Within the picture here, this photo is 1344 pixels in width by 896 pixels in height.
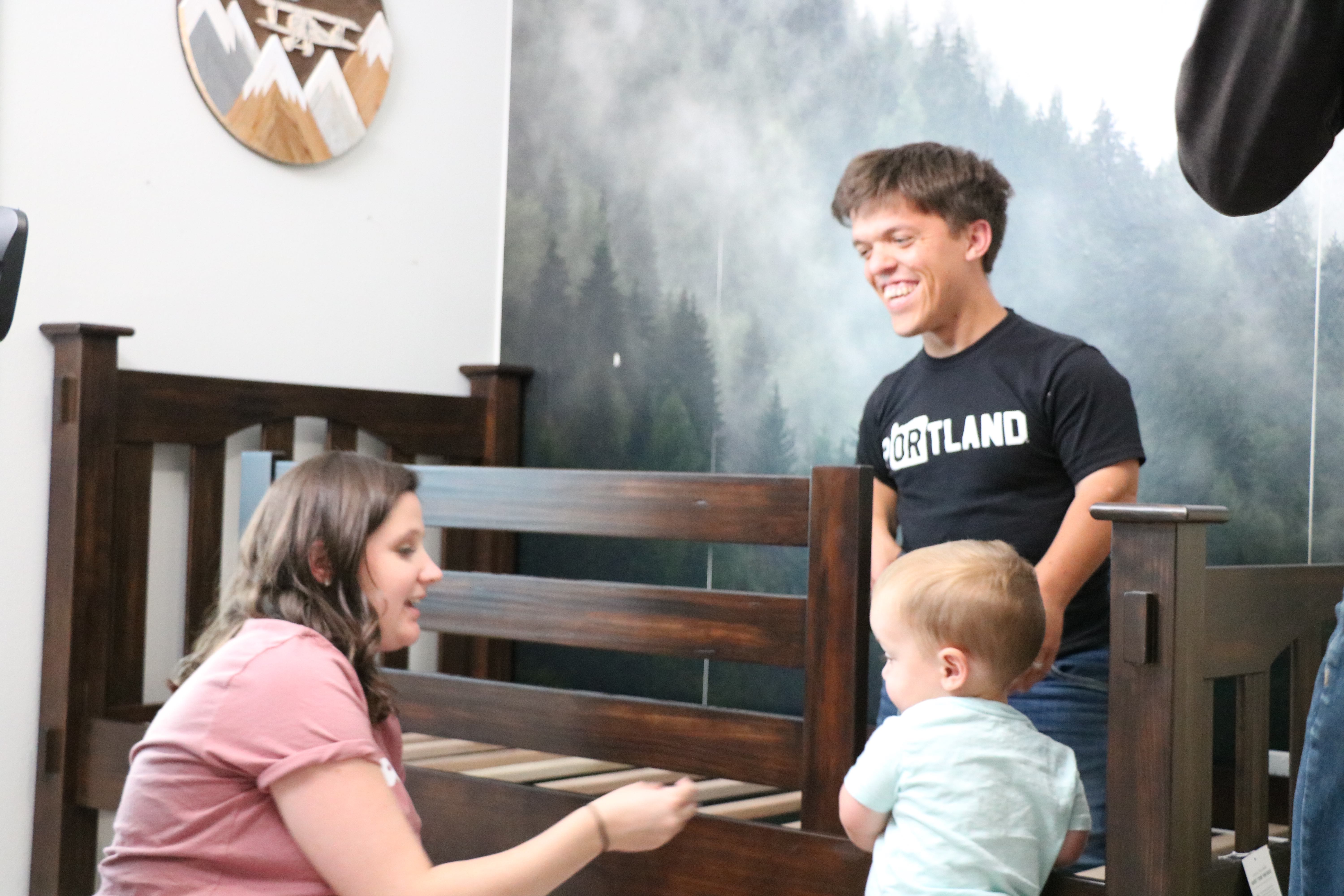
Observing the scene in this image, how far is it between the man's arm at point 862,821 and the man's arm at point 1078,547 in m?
0.35

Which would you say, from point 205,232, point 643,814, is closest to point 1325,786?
point 643,814

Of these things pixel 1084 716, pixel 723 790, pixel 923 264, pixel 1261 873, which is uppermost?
pixel 923 264

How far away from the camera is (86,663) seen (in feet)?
7.41

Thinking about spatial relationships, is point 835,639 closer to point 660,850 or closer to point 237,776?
point 660,850

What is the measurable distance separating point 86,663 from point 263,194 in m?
0.92


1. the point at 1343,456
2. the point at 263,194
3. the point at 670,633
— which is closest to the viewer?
the point at 670,633

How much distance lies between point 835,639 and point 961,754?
30cm

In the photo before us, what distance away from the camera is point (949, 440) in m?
1.84

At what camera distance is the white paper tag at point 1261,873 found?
143 centimetres

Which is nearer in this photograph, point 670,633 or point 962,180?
point 670,633

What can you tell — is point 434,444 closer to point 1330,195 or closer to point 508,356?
point 508,356

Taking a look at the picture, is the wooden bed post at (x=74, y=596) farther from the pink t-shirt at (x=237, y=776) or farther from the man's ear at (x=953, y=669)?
the man's ear at (x=953, y=669)

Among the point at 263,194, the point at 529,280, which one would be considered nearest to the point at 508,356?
the point at 529,280

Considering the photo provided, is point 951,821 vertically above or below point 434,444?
below
